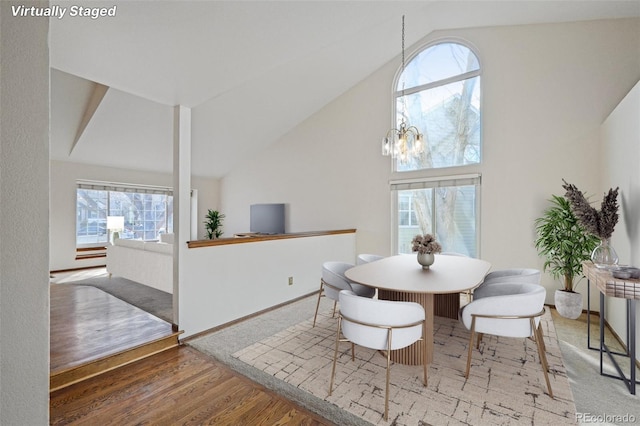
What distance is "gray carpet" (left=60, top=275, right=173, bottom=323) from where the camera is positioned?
354cm

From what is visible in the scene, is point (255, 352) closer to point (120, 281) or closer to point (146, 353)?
point (146, 353)

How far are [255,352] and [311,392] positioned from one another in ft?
2.56

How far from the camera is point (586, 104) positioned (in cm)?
361

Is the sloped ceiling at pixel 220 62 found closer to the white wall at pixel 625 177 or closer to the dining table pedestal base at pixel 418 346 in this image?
the white wall at pixel 625 177

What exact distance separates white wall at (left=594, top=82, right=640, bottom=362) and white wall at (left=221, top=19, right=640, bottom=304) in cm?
53

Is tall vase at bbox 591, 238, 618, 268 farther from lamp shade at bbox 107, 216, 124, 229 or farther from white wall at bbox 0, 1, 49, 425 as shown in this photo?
lamp shade at bbox 107, 216, 124, 229

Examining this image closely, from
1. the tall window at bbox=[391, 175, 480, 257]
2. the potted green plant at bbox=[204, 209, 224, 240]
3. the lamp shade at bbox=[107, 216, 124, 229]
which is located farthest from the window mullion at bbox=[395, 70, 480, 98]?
the lamp shade at bbox=[107, 216, 124, 229]

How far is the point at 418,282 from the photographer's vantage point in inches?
87.7

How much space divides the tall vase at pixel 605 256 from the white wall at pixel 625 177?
281mm

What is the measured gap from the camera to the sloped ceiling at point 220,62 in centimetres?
219

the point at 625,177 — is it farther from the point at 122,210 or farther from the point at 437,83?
the point at 122,210

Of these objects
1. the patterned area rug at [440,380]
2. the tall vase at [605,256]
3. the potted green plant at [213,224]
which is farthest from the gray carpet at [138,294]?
the tall vase at [605,256]

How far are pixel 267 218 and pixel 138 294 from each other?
2.91 m

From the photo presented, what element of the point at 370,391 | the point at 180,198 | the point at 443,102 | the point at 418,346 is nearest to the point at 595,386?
the point at 418,346
